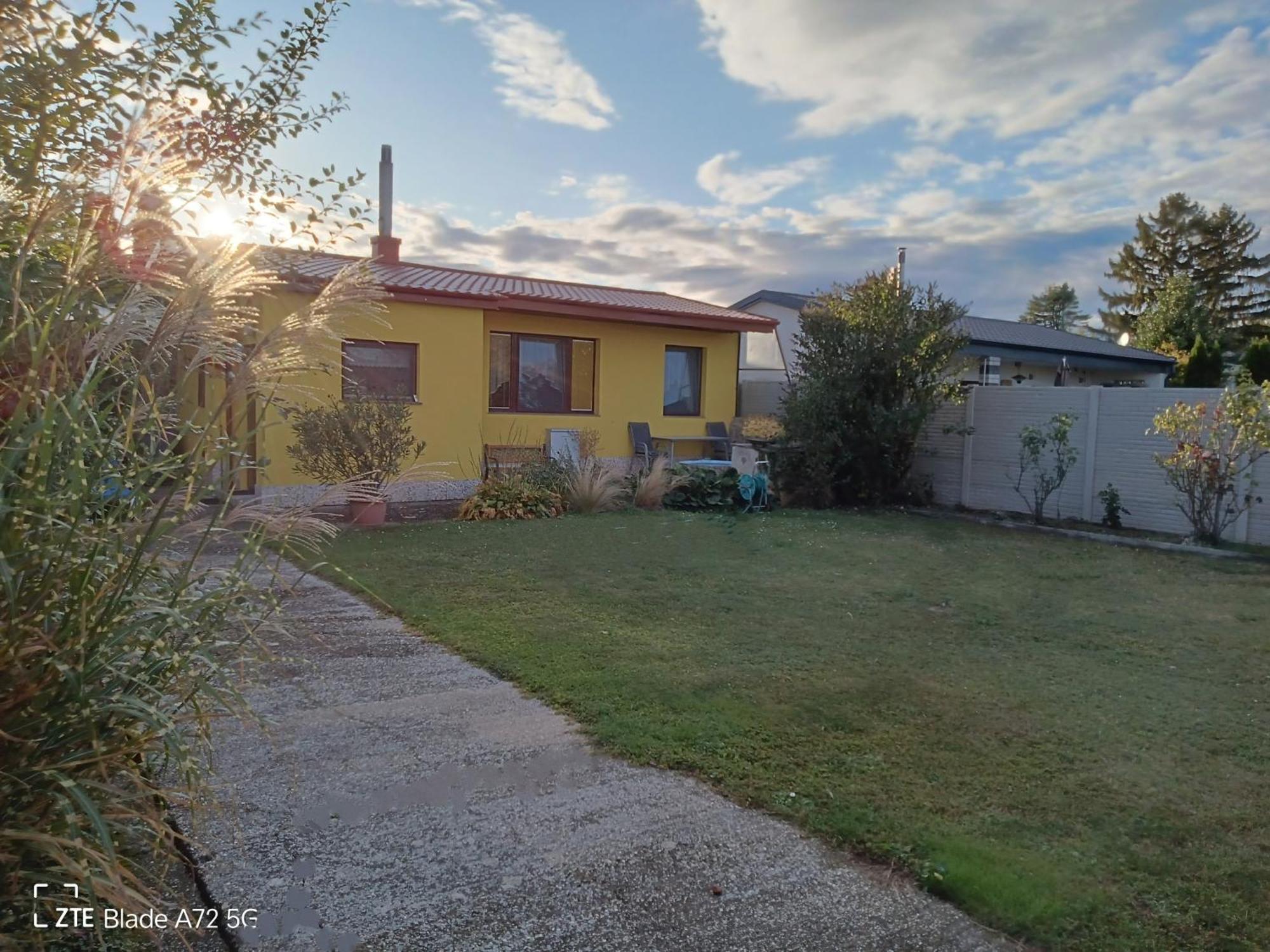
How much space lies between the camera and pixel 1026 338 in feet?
84.6

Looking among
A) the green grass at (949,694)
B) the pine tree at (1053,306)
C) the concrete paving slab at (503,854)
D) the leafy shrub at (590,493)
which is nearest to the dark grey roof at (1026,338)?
the leafy shrub at (590,493)

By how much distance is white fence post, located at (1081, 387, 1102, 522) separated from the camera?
11.5 meters

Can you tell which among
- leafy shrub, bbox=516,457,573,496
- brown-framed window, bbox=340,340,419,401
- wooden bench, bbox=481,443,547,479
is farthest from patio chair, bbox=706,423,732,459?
brown-framed window, bbox=340,340,419,401

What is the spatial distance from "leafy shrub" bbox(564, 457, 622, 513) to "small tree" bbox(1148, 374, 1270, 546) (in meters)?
7.23

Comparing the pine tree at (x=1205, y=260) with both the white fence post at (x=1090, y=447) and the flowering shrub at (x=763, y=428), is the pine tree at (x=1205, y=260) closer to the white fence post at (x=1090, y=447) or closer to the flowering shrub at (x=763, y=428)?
the flowering shrub at (x=763, y=428)

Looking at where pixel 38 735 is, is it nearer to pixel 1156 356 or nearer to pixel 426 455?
pixel 426 455

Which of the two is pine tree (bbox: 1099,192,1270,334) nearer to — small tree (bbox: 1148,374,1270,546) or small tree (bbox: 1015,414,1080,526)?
small tree (bbox: 1015,414,1080,526)

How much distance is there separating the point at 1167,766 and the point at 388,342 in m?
10.7

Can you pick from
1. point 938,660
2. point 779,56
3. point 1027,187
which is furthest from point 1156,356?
point 938,660

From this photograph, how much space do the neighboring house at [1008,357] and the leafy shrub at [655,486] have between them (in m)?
5.14

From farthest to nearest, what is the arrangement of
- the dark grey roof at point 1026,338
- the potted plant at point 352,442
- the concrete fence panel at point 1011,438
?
the dark grey roof at point 1026,338
the concrete fence panel at point 1011,438
the potted plant at point 352,442

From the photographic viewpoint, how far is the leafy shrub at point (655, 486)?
12.5 meters

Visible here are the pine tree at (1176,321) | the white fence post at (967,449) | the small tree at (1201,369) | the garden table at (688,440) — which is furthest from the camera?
the pine tree at (1176,321)

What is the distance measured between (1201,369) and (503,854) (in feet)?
95.9
